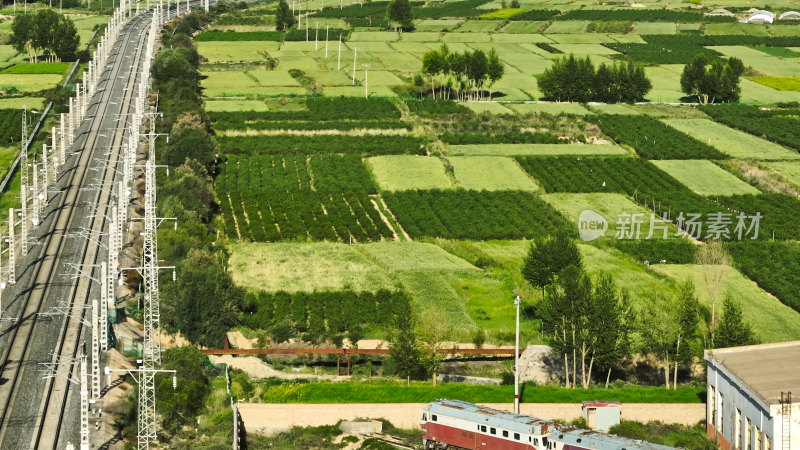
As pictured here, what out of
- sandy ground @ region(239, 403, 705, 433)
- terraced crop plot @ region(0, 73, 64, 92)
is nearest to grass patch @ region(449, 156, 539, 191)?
sandy ground @ region(239, 403, 705, 433)

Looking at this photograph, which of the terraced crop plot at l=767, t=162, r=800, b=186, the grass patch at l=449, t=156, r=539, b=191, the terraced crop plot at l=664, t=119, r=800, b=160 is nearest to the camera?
the grass patch at l=449, t=156, r=539, b=191

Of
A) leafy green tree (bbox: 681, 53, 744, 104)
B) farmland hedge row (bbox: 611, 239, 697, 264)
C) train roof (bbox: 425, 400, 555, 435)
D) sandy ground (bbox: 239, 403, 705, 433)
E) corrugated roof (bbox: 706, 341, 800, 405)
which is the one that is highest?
leafy green tree (bbox: 681, 53, 744, 104)

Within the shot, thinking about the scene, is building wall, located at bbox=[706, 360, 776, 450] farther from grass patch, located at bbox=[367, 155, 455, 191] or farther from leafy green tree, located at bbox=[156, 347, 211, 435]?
grass patch, located at bbox=[367, 155, 455, 191]

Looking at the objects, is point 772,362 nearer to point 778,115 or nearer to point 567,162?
point 567,162

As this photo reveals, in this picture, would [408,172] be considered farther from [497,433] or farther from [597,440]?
[597,440]

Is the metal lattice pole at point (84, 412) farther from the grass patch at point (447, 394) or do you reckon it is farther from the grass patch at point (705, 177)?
the grass patch at point (705, 177)

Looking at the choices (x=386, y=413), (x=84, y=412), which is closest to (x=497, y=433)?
(x=386, y=413)
